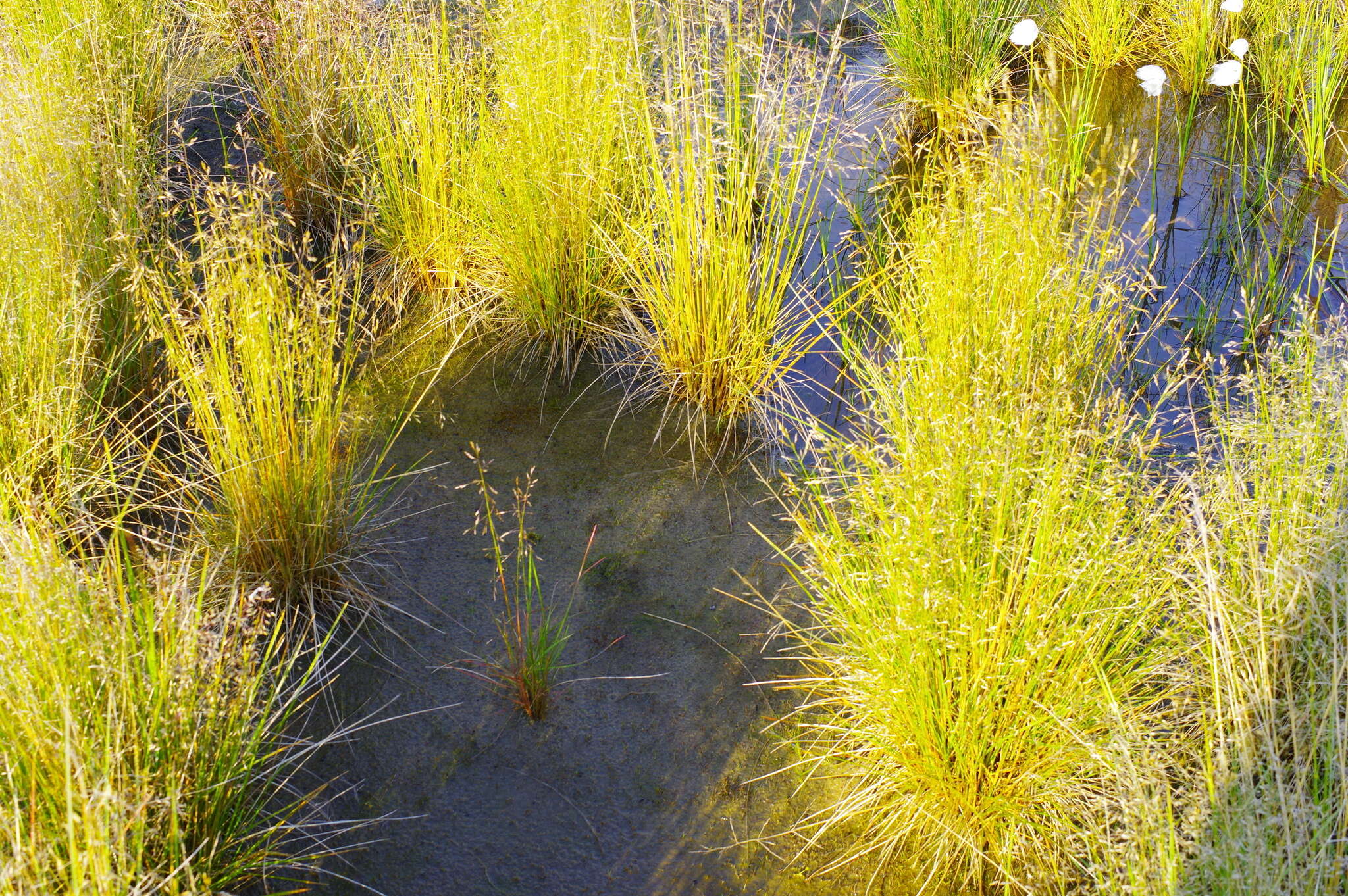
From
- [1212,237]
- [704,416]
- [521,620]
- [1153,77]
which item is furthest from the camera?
[1212,237]

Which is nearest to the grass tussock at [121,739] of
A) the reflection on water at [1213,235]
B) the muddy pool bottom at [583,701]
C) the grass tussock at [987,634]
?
the muddy pool bottom at [583,701]

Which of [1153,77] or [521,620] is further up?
[1153,77]

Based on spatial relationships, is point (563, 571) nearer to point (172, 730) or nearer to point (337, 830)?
point (337, 830)

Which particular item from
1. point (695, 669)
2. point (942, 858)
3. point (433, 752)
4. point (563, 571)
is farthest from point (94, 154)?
point (942, 858)

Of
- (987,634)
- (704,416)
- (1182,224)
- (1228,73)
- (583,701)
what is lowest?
(583,701)

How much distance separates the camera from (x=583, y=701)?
2.34m

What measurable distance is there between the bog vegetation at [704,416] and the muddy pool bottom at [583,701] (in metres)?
0.09

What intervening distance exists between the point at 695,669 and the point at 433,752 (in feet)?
1.97

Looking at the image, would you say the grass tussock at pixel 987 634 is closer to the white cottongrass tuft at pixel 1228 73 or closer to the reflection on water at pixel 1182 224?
the reflection on water at pixel 1182 224

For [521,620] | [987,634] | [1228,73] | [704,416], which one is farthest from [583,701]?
[1228,73]

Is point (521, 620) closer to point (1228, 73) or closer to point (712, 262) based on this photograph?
point (712, 262)

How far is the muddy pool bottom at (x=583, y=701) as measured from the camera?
2.02 meters

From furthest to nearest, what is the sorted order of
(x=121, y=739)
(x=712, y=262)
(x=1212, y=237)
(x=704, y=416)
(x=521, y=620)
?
(x=1212, y=237) < (x=704, y=416) < (x=712, y=262) < (x=521, y=620) < (x=121, y=739)

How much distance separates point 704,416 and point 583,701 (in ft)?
3.43
